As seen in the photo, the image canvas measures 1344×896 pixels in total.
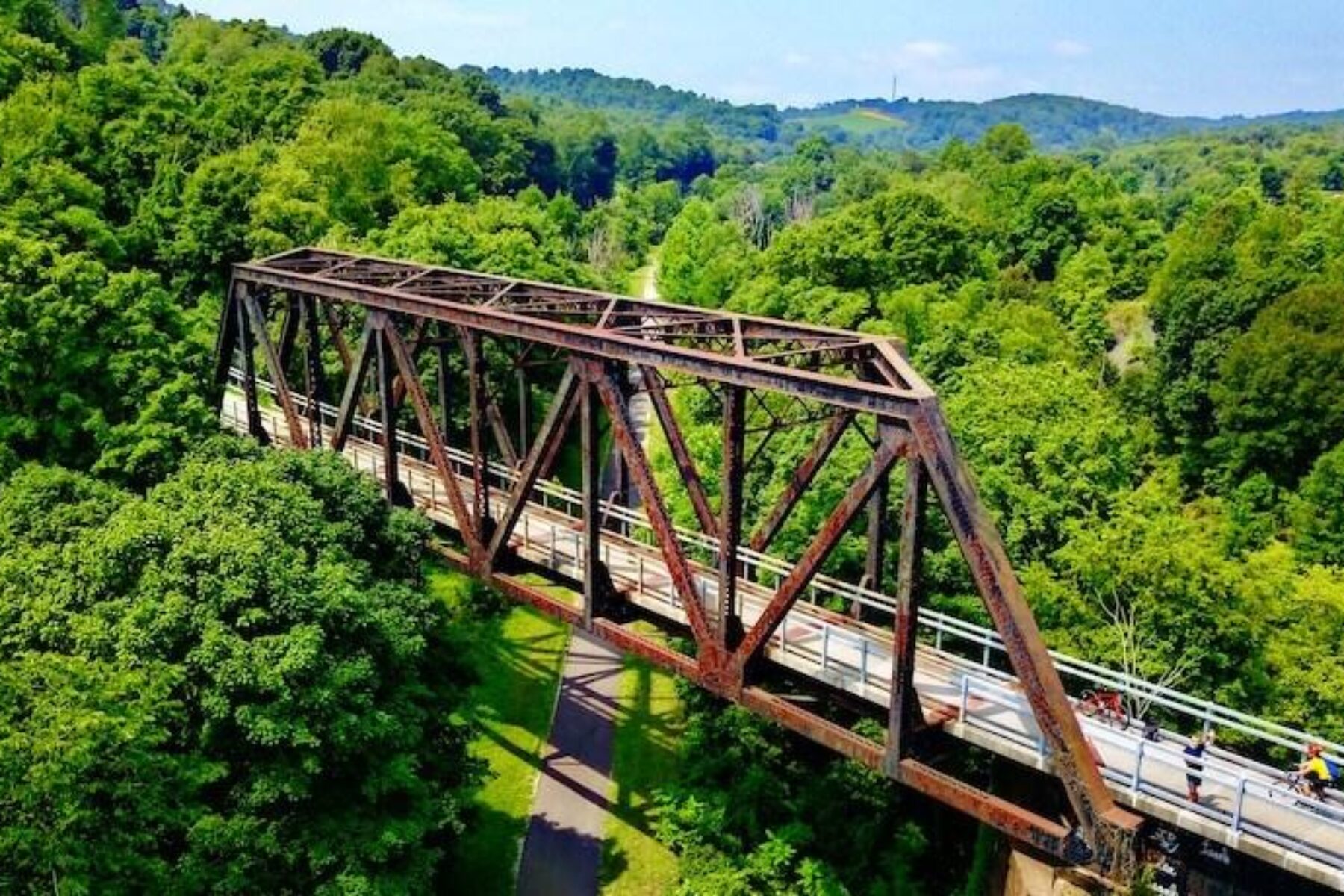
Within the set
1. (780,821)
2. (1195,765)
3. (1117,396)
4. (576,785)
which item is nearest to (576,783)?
(576,785)

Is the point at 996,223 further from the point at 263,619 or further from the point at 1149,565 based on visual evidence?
the point at 263,619

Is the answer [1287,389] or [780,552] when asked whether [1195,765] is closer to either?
[780,552]

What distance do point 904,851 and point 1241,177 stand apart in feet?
534

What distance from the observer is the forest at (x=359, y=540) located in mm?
18312

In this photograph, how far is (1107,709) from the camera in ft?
66.1

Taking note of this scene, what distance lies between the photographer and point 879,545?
22219mm

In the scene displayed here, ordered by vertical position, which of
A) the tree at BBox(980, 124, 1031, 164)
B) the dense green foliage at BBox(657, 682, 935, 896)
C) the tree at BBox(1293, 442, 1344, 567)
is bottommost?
the dense green foliage at BBox(657, 682, 935, 896)

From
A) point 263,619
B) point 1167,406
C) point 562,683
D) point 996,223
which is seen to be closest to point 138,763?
point 263,619

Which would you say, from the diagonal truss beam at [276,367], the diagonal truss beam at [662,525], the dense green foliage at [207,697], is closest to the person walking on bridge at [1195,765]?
the diagonal truss beam at [662,525]

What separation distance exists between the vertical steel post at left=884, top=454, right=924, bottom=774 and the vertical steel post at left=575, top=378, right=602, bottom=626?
6676 mm

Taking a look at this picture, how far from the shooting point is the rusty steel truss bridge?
1587cm

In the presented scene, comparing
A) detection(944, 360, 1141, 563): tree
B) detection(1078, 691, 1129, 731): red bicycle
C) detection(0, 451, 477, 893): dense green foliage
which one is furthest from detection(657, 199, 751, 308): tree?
detection(1078, 691, 1129, 731): red bicycle

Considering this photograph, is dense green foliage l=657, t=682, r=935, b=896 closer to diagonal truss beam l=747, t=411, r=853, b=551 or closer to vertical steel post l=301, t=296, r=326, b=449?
diagonal truss beam l=747, t=411, r=853, b=551

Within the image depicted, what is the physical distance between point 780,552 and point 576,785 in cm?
882
